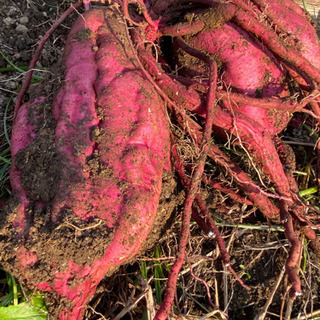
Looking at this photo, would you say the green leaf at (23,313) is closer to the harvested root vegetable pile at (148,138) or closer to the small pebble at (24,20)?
the harvested root vegetable pile at (148,138)

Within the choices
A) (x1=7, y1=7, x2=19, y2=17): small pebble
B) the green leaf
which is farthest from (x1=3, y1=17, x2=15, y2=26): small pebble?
the green leaf

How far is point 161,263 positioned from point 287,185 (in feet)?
2.00

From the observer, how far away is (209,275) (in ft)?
4.82

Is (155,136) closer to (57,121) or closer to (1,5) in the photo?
(57,121)

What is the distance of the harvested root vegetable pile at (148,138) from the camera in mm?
1043

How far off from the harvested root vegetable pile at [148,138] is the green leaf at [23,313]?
170 mm

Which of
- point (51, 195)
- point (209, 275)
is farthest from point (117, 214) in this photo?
point (209, 275)

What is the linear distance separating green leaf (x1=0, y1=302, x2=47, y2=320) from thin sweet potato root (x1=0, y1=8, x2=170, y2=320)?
0.17 metres

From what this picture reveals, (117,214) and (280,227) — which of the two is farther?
(280,227)

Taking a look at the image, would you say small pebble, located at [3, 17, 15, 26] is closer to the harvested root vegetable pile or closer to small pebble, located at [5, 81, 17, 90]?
small pebble, located at [5, 81, 17, 90]

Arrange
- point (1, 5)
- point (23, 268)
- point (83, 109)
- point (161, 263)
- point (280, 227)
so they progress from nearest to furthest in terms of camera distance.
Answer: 1. point (23, 268)
2. point (83, 109)
3. point (161, 263)
4. point (280, 227)
5. point (1, 5)

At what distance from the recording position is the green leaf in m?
1.17

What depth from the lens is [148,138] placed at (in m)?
1.19

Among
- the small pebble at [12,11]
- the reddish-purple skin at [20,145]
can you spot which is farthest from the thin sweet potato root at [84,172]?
the small pebble at [12,11]
